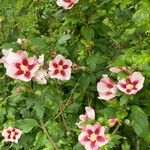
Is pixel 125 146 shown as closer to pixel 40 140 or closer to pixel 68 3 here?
pixel 40 140

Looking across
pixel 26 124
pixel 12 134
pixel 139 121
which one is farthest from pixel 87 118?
pixel 12 134

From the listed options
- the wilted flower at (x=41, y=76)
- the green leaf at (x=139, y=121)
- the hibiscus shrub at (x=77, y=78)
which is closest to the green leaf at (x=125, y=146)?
the hibiscus shrub at (x=77, y=78)

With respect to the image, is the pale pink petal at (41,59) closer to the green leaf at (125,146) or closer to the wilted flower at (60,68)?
the wilted flower at (60,68)

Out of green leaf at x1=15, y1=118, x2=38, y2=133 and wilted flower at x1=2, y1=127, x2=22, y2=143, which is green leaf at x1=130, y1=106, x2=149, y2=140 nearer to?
green leaf at x1=15, y1=118, x2=38, y2=133

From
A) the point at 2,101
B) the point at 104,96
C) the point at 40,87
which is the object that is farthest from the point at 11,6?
the point at 104,96

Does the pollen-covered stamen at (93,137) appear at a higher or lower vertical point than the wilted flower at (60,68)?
lower
